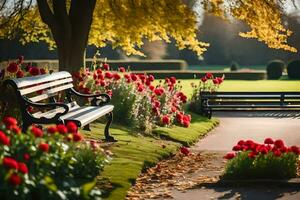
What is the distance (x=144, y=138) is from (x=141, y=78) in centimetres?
226

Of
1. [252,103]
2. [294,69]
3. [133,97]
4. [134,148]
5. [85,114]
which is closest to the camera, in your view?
[85,114]

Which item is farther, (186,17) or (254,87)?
(254,87)

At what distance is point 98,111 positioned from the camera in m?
10.9

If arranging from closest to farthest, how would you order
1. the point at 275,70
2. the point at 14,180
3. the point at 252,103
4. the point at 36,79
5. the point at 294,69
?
the point at 14,180, the point at 36,79, the point at 252,103, the point at 294,69, the point at 275,70

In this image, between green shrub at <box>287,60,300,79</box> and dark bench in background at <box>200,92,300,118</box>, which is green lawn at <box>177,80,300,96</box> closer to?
green shrub at <box>287,60,300,79</box>

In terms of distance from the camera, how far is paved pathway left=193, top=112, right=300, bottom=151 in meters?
13.1

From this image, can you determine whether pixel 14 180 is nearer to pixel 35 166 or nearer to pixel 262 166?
pixel 35 166

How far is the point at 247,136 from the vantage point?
14.2 metres

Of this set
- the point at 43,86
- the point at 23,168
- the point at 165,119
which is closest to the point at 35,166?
the point at 23,168

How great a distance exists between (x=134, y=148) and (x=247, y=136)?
165 inches

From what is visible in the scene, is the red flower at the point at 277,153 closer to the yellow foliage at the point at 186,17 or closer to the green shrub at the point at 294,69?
the yellow foliage at the point at 186,17

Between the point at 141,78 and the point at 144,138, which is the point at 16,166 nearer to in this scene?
the point at 144,138

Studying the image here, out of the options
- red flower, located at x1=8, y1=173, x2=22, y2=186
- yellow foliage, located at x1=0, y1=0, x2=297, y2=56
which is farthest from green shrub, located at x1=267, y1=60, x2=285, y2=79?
red flower, located at x1=8, y1=173, x2=22, y2=186

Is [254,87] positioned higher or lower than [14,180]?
lower
